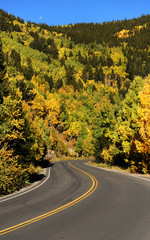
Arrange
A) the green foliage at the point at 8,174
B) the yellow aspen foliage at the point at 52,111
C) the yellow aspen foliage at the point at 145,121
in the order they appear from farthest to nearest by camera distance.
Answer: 1. the yellow aspen foliage at the point at 52,111
2. the yellow aspen foliage at the point at 145,121
3. the green foliage at the point at 8,174

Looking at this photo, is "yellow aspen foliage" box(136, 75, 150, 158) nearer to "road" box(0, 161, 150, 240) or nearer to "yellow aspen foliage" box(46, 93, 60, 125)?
"road" box(0, 161, 150, 240)

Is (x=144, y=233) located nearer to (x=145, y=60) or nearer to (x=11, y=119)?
(x=11, y=119)

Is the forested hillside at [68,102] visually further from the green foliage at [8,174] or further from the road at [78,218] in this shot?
the road at [78,218]

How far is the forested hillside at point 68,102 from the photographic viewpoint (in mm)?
16531

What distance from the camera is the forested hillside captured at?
16531mm

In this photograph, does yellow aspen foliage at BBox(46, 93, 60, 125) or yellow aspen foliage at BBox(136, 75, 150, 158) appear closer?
yellow aspen foliage at BBox(136, 75, 150, 158)

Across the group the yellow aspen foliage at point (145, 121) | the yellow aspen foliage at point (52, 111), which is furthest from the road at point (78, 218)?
the yellow aspen foliage at point (52, 111)

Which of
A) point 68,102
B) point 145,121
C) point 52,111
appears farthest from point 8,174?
point 68,102

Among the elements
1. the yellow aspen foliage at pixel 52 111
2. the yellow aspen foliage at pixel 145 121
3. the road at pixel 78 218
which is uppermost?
the yellow aspen foliage at pixel 52 111

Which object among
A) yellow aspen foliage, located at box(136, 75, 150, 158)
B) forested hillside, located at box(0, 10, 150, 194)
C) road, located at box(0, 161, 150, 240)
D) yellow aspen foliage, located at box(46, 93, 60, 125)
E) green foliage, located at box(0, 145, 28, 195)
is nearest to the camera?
road, located at box(0, 161, 150, 240)

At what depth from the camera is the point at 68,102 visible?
8969 centimetres

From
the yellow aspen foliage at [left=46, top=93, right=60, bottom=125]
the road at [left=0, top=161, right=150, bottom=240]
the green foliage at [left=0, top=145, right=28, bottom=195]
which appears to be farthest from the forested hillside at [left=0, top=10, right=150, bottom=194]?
the road at [left=0, top=161, right=150, bottom=240]

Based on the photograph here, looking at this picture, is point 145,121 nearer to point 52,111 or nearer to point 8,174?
point 8,174

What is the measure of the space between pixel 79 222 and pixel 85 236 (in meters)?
1.23
